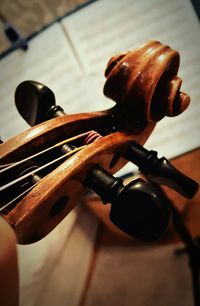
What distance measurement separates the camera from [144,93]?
0.68 m

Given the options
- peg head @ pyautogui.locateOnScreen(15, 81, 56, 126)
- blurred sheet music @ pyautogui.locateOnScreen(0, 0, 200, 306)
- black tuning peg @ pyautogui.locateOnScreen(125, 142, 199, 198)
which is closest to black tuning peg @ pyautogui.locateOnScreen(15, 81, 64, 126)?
peg head @ pyautogui.locateOnScreen(15, 81, 56, 126)

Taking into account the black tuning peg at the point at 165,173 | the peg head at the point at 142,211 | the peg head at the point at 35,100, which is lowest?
the black tuning peg at the point at 165,173

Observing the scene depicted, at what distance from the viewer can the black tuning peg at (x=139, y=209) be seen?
19.6 inches

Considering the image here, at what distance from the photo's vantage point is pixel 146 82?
0.67m

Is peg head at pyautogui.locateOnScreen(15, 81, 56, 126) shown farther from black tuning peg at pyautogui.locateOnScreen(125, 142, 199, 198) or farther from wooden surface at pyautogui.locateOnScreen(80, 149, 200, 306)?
wooden surface at pyautogui.locateOnScreen(80, 149, 200, 306)

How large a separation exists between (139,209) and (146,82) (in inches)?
13.9

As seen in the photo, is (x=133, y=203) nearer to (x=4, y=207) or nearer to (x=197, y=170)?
(x=4, y=207)

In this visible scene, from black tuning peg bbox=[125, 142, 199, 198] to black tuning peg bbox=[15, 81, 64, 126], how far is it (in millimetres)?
305

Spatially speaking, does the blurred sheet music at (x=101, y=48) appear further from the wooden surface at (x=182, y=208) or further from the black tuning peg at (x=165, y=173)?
the black tuning peg at (x=165, y=173)

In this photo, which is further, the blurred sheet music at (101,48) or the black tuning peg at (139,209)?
the blurred sheet music at (101,48)

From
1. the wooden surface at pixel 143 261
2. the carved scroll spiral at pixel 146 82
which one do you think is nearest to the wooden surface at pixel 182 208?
the wooden surface at pixel 143 261

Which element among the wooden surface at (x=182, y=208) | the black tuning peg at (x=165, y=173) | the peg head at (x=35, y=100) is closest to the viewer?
the black tuning peg at (x=165, y=173)

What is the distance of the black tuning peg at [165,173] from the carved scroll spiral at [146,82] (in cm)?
13

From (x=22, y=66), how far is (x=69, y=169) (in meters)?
1.09
